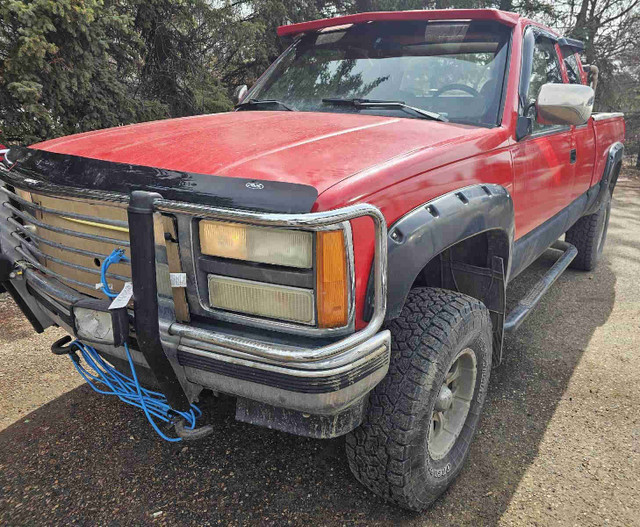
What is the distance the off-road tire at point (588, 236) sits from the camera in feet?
15.9

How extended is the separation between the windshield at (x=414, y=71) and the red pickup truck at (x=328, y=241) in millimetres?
12

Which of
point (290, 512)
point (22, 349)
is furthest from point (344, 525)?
point (22, 349)

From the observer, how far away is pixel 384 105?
2.58 metres

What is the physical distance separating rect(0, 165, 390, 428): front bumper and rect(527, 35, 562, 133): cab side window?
186cm

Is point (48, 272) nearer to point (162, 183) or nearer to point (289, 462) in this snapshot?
point (162, 183)

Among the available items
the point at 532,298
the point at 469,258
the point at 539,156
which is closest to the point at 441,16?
the point at 539,156

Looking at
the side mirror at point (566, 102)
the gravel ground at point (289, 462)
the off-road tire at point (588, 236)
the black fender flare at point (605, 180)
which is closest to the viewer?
the gravel ground at point (289, 462)

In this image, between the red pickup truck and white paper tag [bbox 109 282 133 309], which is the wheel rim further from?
white paper tag [bbox 109 282 133 309]

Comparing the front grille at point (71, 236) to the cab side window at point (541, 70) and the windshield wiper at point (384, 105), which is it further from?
the cab side window at point (541, 70)

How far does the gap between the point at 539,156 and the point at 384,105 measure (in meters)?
0.98

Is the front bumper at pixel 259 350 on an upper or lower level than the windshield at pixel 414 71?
lower

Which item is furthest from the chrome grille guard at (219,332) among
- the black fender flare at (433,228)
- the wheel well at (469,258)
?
the wheel well at (469,258)

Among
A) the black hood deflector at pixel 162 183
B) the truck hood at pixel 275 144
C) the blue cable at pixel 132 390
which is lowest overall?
the blue cable at pixel 132 390

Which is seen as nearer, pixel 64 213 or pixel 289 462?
pixel 64 213
